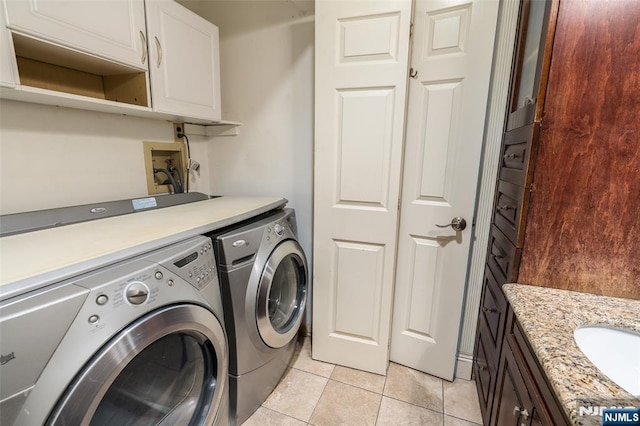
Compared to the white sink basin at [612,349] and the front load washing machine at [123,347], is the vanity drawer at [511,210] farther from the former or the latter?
the front load washing machine at [123,347]

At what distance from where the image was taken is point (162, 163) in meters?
1.80

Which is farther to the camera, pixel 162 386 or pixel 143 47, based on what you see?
pixel 143 47

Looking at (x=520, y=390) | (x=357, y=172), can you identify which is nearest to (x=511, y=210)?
(x=520, y=390)

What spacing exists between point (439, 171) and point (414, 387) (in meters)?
1.20

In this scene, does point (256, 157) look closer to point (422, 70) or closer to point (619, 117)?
point (422, 70)

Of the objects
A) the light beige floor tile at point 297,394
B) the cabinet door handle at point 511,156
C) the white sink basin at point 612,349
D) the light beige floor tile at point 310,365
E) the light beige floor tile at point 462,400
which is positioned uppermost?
the cabinet door handle at point 511,156

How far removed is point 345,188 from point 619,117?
1.06m

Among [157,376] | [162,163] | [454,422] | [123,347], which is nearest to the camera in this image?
[123,347]

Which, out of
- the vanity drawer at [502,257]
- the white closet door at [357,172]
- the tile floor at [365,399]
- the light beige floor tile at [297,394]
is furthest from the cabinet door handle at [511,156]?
the light beige floor tile at [297,394]

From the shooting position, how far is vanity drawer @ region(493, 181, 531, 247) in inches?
39.3

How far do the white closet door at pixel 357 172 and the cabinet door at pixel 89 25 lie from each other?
0.83m

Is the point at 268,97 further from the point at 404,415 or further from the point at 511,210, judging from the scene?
the point at 404,415

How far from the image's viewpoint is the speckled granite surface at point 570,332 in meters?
0.54

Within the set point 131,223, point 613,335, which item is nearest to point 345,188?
point 131,223
